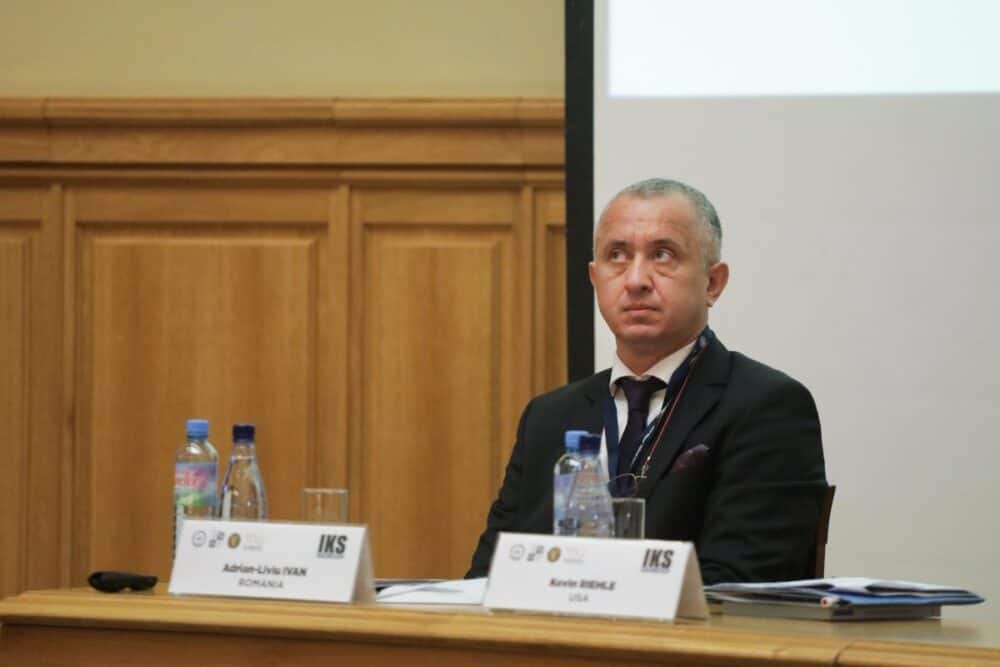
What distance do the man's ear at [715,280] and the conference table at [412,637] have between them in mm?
848

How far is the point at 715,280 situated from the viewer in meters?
2.64

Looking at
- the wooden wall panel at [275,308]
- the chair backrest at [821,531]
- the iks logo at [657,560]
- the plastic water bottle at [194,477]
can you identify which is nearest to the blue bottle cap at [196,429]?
the plastic water bottle at [194,477]

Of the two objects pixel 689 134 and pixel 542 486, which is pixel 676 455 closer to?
pixel 542 486

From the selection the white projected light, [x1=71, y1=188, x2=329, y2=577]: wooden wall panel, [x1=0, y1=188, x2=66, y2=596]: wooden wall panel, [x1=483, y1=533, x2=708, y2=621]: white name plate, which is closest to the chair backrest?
[x1=483, y1=533, x2=708, y2=621]: white name plate

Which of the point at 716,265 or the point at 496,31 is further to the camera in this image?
the point at 496,31

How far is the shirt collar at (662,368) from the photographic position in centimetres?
256

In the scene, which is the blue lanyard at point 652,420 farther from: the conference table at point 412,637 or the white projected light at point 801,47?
the white projected light at point 801,47

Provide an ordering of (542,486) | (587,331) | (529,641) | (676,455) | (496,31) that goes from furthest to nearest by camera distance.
→ (496,31), (587,331), (542,486), (676,455), (529,641)

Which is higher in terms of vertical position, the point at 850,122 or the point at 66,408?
the point at 850,122

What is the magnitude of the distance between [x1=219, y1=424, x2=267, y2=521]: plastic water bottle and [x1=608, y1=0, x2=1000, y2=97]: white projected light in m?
1.57

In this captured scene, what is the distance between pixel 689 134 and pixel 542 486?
4.25 ft

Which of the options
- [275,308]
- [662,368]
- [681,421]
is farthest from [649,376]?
[275,308]

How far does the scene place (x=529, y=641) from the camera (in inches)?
61.8

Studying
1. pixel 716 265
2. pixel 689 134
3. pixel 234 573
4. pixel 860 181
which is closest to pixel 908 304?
pixel 860 181
